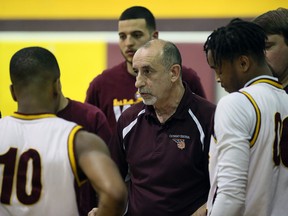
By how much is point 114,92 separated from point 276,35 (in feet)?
5.20

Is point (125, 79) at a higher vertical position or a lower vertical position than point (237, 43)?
lower

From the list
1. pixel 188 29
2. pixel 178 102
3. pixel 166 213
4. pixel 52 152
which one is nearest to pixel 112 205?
pixel 52 152

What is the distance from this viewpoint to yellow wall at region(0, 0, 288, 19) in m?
6.40

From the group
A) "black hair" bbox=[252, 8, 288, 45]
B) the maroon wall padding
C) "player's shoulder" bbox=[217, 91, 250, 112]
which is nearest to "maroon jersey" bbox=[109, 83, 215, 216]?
"black hair" bbox=[252, 8, 288, 45]

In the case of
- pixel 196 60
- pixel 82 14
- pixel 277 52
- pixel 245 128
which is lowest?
pixel 196 60

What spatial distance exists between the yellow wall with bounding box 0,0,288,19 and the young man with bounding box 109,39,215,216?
2.24 m

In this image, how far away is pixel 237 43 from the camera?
127 inches

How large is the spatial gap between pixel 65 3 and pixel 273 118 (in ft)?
12.0

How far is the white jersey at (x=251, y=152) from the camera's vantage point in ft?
9.87

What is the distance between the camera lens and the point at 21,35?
643 centimetres

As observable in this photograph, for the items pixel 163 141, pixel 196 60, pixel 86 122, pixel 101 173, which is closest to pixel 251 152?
pixel 101 173

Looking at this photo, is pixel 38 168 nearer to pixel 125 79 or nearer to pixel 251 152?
pixel 251 152

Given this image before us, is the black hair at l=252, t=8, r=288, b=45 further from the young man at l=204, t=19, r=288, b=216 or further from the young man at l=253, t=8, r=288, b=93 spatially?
the young man at l=204, t=19, r=288, b=216

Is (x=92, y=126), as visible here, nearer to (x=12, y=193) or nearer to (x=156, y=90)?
(x=156, y=90)
